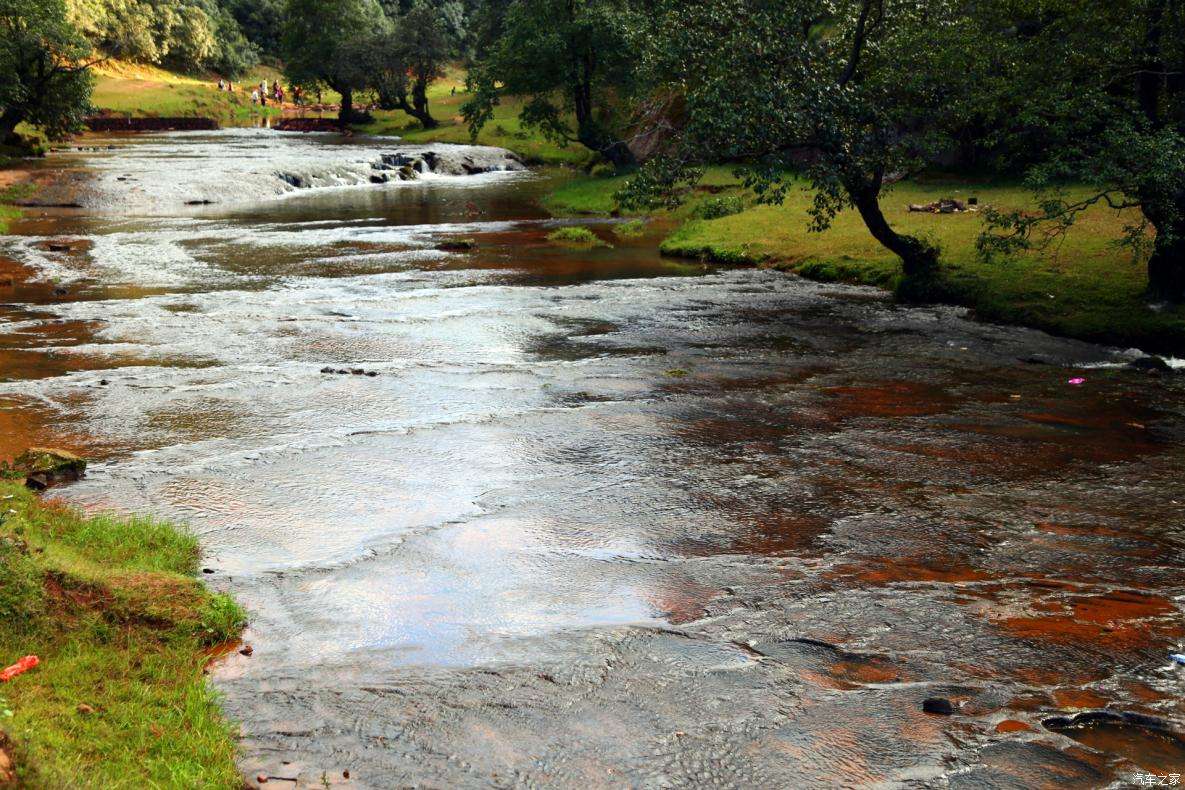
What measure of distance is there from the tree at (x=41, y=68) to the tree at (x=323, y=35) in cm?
3111

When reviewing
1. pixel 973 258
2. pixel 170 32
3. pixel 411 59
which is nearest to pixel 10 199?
pixel 973 258

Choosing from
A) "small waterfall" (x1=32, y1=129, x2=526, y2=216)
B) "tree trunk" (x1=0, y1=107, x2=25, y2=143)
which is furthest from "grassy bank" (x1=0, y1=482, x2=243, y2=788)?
"tree trunk" (x1=0, y1=107, x2=25, y2=143)

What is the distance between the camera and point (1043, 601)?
8336 millimetres

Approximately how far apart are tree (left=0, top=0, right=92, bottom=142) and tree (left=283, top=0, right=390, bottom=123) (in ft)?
102

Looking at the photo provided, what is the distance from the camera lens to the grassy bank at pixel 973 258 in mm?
17656

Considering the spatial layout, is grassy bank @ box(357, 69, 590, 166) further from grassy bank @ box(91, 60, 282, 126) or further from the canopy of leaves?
grassy bank @ box(91, 60, 282, 126)

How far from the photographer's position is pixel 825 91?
746 inches

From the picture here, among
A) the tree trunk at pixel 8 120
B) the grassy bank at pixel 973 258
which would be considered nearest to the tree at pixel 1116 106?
the grassy bank at pixel 973 258

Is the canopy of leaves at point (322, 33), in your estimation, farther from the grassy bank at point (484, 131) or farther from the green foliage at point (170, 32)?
the green foliage at point (170, 32)

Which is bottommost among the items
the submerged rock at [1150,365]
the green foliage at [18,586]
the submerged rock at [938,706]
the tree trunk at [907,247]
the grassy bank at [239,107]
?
the submerged rock at [938,706]

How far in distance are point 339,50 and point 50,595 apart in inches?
2876

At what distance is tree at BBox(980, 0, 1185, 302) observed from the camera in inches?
598

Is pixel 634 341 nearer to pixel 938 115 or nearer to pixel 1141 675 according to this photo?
pixel 938 115

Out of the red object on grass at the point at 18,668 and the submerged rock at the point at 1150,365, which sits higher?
the submerged rock at the point at 1150,365
